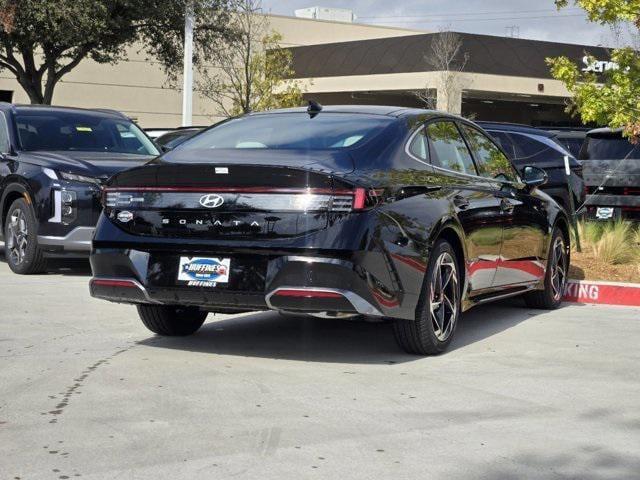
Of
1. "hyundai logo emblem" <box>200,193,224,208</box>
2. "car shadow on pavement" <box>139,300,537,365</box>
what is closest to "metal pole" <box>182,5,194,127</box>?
"car shadow on pavement" <box>139,300,537,365</box>

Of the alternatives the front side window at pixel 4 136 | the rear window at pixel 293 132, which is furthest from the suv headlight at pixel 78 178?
the rear window at pixel 293 132

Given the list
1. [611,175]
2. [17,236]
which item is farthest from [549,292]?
[611,175]

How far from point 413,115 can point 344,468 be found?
366cm

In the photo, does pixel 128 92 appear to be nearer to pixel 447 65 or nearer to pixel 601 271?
pixel 447 65

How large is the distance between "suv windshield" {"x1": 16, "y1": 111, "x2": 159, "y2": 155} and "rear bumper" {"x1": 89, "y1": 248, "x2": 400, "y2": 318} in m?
5.87

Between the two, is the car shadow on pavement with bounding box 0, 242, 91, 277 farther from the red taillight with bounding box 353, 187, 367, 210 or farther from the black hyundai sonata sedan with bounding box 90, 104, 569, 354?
the red taillight with bounding box 353, 187, 367, 210

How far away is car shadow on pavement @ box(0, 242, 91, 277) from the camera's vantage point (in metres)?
12.2

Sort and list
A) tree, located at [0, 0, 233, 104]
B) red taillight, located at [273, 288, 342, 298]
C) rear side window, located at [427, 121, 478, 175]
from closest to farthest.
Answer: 1. red taillight, located at [273, 288, 342, 298]
2. rear side window, located at [427, 121, 478, 175]
3. tree, located at [0, 0, 233, 104]

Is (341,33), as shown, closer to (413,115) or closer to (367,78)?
(367,78)

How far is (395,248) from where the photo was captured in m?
6.80

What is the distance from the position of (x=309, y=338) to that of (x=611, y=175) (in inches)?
333

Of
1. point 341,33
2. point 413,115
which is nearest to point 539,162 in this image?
point 413,115

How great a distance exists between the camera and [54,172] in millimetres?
11594

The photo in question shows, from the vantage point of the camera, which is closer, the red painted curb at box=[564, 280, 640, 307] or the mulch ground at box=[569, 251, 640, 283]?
the red painted curb at box=[564, 280, 640, 307]
